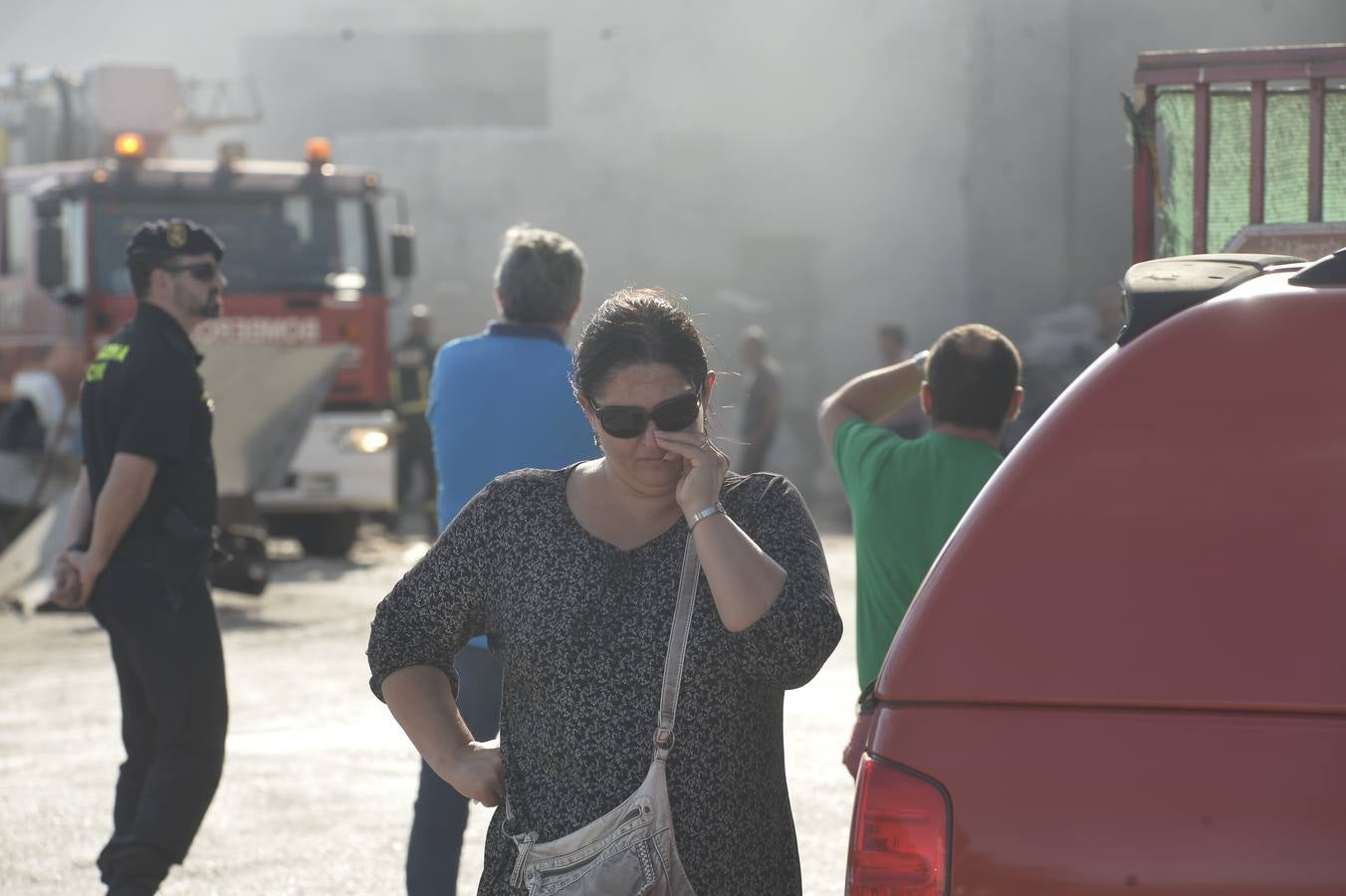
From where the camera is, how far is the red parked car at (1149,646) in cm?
199

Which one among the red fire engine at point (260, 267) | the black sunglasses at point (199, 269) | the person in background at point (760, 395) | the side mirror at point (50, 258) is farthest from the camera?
the person in background at point (760, 395)

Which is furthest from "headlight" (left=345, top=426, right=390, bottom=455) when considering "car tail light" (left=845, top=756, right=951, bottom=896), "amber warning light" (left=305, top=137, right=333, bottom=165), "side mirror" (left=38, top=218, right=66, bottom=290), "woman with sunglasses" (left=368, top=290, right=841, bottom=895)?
"car tail light" (left=845, top=756, right=951, bottom=896)

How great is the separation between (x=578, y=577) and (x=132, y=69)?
12.4 meters

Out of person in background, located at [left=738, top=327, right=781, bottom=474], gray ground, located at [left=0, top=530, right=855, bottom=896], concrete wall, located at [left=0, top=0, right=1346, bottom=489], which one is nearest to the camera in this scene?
gray ground, located at [left=0, top=530, right=855, bottom=896]

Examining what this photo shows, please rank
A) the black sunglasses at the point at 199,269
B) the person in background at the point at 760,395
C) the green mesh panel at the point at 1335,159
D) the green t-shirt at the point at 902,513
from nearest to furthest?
the green t-shirt at the point at 902,513
the green mesh panel at the point at 1335,159
the black sunglasses at the point at 199,269
the person in background at the point at 760,395

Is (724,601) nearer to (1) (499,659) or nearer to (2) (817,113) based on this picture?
(1) (499,659)

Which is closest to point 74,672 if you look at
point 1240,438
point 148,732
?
point 148,732

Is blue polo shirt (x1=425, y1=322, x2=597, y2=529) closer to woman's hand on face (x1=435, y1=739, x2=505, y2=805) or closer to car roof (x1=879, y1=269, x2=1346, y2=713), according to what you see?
woman's hand on face (x1=435, y1=739, x2=505, y2=805)

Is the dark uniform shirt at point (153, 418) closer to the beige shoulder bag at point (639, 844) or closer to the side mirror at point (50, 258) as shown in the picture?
the beige shoulder bag at point (639, 844)

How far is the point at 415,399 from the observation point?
14586mm

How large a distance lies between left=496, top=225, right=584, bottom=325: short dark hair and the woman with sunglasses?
1489 millimetres

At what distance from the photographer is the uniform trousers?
14.3 ft

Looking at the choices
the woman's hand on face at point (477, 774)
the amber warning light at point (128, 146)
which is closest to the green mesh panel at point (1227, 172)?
the woman's hand on face at point (477, 774)

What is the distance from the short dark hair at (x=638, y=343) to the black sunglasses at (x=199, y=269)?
2.29m
